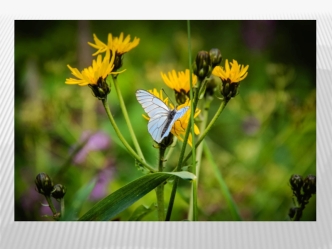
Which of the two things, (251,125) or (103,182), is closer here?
(103,182)

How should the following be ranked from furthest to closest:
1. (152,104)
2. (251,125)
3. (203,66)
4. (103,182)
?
(251,125) → (103,182) → (152,104) → (203,66)

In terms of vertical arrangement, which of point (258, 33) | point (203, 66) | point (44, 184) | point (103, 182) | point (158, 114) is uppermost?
point (258, 33)

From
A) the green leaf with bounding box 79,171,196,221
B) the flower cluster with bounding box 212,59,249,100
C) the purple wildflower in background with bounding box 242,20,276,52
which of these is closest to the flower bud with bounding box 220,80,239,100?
the flower cluster with bounding box 212,59,249,100

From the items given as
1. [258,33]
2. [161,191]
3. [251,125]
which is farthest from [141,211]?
[258,33]

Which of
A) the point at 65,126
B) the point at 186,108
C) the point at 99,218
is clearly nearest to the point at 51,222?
the point at 65,126

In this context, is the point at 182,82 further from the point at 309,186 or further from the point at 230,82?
the point at 309,186

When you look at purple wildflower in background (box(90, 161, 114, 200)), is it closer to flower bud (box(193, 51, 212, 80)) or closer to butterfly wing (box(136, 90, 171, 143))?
butterfly wing (box(136, 90, 171, 143))

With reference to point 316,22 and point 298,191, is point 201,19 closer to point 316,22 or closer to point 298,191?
point 316,22
